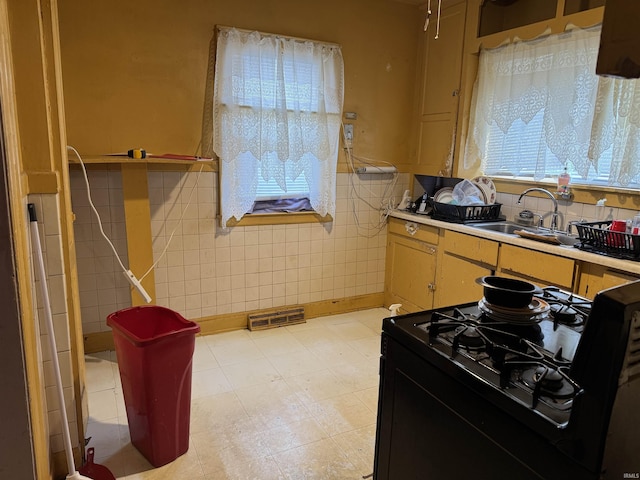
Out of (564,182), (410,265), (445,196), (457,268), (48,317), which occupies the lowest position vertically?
(410,265)

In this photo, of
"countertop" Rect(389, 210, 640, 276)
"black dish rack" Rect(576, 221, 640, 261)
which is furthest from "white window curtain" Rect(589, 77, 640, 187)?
"countertop" Rect(389, 210, 640, 276)

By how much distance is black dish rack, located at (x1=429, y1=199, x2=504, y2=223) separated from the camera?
3.24m

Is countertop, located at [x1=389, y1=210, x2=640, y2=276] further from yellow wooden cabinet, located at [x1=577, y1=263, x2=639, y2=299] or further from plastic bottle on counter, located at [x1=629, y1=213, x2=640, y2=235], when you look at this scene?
plastic bottle on counter, located at [x1=629, y1=213, x2=640, y2=235]

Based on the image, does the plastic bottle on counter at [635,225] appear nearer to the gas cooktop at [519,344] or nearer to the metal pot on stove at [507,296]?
the gas cooktop at [519,344]

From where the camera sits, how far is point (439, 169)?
3662 mm

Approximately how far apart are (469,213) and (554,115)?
2.73 feet

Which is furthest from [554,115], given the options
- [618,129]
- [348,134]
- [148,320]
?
[148,320]

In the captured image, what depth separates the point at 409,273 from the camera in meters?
3.75

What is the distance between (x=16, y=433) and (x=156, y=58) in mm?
2367

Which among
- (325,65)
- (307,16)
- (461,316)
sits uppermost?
(307,16)

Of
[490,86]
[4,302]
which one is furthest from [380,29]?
[4,302]

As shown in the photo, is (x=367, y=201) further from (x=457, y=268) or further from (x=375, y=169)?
(x=457, y=268)

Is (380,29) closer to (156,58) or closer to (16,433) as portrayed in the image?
(156,58)

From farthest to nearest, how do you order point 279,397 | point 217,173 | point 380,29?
point 380,29 → point 217,173 → point 279,397
